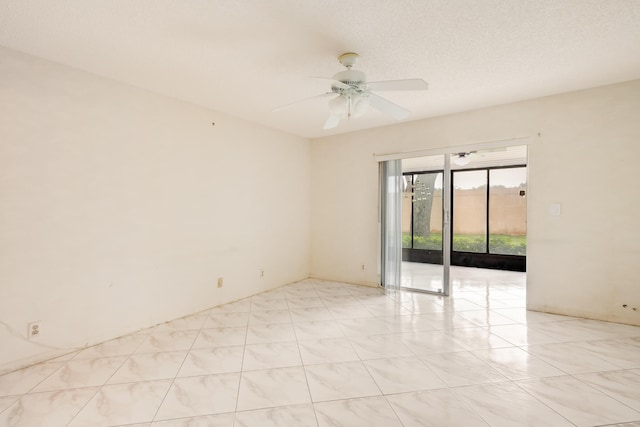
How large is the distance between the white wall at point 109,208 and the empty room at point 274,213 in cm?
2

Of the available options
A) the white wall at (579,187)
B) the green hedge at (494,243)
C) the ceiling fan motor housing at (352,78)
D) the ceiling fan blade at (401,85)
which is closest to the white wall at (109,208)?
the ceiling fan motor housing at (352,78)

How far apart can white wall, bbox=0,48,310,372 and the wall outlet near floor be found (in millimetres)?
36

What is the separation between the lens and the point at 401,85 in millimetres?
2264

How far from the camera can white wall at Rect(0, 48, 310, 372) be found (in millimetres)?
2354

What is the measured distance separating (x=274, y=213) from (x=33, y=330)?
296 centimetres

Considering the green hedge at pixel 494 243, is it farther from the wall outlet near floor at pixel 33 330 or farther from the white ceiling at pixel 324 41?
the wall outlet near floor at pixel 33 330

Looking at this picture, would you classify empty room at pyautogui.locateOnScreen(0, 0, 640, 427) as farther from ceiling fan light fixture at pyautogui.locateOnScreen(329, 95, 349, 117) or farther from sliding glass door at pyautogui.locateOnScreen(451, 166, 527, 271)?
sliding glass door at pyautogui.locateOnScreen(451, 166, 527, 271)

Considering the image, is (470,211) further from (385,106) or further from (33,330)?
(33,330)

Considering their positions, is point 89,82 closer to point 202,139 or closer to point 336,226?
point 202,139

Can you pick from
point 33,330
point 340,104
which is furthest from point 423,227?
point 33,330

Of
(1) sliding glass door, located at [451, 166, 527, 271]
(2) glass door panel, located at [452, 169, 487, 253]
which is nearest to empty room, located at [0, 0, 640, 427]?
(1) sliding glass door, located at [451, 166, 527, 271]

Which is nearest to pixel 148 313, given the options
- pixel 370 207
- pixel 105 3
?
pixel 105 3

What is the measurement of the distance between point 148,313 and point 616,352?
4386 millimetres

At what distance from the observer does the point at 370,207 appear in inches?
189
